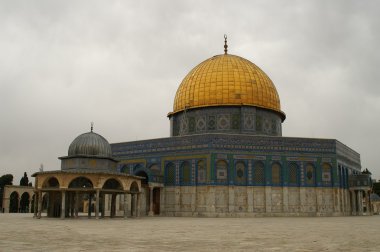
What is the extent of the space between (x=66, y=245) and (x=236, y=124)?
30038 millimetres

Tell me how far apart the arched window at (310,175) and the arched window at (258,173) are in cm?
387

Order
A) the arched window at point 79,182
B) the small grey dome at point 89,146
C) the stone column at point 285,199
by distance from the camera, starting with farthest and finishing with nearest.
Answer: the stone column at point 285,199 → the small grey dome at point 89,146 → the arched window at point 79,182

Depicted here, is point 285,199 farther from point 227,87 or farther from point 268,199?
point 227,87

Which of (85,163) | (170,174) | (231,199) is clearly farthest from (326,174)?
(85,163)

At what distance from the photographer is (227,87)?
41.1m

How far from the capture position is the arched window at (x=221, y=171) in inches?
1410

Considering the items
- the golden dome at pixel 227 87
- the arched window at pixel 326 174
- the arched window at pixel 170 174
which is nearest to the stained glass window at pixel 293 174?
the arched window at pixel 326 174

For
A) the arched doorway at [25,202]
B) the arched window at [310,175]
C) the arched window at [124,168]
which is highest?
the arched window at [124,168]

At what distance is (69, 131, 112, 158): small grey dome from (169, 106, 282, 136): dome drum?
477 inches

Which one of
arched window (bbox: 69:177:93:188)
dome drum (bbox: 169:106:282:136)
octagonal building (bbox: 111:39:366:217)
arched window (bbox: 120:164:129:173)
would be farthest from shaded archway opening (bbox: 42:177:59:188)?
dome drum (bbox: 169:106:282:136)

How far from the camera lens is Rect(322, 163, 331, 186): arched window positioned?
1479 inches

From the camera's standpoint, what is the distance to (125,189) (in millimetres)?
30031

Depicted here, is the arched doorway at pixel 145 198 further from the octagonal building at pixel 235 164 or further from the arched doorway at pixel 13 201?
the arched doorway at pixel 13 201

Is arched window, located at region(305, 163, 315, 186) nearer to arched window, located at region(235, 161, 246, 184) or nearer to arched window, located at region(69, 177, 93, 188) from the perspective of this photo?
arched window, located at region(235, 161, 246, 184)
